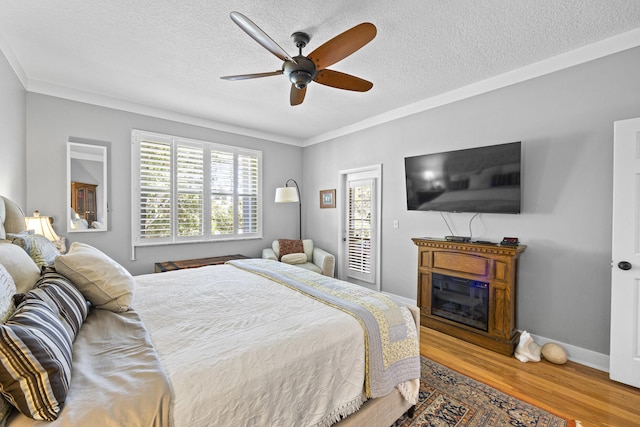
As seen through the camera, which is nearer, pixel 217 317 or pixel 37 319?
pixel 37 319

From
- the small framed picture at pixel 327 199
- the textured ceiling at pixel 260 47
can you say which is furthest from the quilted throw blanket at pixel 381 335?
the small framed picture at pixel 327 199

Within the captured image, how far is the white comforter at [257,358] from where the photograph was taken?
1043 millimetres

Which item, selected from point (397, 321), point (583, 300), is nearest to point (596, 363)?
point (583, 300)

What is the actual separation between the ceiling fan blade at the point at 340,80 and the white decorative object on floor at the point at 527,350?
2688 millimetres

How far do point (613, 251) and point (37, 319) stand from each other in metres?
3.54

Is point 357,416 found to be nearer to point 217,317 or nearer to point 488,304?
point 217,317

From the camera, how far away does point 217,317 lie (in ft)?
5.18

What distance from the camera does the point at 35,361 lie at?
0.82 m

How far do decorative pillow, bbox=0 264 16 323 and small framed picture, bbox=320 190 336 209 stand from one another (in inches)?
161

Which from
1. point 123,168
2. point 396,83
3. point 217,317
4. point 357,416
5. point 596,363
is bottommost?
point 596,363

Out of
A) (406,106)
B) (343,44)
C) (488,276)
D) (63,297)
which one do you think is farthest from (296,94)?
(488,276)

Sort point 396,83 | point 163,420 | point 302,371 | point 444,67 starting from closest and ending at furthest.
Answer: point 163,420, point 302,371, point 444,67, point 396,83

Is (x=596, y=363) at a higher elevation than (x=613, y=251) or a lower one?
lower

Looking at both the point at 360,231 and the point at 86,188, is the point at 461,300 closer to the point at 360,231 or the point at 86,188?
the point at 360,231
